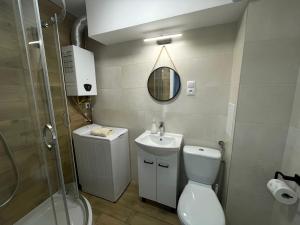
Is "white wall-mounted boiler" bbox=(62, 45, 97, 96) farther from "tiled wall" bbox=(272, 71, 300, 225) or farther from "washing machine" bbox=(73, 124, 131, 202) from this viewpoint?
"tiled wall" bbox=(272, 71, 300, 225)

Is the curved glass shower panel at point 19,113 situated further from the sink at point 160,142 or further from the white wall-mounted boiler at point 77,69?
the sink at point 160,142

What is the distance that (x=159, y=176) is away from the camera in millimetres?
1589

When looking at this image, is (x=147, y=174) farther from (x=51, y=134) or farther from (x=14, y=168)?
(x=14, y=168)

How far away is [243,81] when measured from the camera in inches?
43.4

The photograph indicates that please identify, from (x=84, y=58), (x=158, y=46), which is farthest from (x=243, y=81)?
(x=84, y=58)

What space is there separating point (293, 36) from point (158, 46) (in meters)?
1.16

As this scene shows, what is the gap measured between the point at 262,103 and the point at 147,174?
4.39 feet

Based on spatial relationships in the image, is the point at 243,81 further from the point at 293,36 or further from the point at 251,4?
the point at 251,4

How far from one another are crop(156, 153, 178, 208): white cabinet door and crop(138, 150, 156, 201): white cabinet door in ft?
0.20

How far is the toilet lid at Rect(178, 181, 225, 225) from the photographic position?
104 cm

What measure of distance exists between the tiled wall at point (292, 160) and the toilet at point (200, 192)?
42 centimetres

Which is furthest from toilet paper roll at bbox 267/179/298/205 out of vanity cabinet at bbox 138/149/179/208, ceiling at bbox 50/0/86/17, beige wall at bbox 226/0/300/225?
ceiling at bbox 50/0/86/17

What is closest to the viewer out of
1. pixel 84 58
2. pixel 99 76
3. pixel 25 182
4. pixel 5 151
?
pixel 5 151

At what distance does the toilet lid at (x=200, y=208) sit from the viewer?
1045 millimetres
